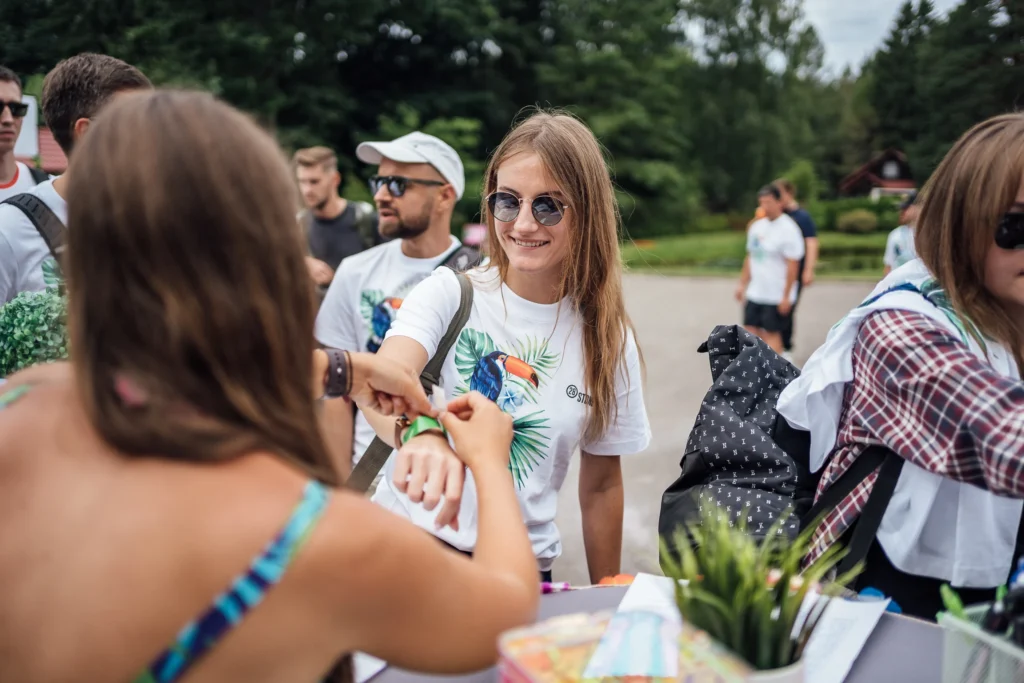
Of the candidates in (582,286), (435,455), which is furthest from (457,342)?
(435,455)

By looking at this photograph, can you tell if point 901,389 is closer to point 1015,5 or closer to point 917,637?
point 917,637

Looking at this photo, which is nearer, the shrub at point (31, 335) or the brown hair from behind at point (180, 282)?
the brown hair from behind at point (180, 282)

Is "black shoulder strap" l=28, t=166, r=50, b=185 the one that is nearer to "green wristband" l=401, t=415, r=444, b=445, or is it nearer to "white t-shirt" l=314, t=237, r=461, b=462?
"white t-shirt" l=314, t=237, r=461, b=462

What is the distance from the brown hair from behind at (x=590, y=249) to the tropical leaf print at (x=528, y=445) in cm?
15

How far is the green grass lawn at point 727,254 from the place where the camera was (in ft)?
36.2

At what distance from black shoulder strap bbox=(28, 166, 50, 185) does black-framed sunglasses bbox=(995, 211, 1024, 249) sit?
3.32 m

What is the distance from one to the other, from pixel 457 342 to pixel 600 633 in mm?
1123

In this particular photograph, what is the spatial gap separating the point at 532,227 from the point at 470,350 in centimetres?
36

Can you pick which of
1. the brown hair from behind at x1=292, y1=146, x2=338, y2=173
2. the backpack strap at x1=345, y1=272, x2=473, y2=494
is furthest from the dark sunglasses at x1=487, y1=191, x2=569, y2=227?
the brown hair from behind at x1=292, y1=146, x2=338, y2=173

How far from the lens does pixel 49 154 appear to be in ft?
9.94

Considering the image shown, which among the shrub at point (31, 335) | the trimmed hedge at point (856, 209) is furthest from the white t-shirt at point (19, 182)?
the trimmed hedge at point (856, 209)

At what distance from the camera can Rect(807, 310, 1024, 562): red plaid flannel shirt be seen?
1300mm

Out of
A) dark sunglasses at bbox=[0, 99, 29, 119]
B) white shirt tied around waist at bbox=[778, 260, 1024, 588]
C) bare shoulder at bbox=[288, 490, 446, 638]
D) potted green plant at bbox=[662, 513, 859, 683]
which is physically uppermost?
dark sunglasses at bbox=[0, 99, 29, 119]

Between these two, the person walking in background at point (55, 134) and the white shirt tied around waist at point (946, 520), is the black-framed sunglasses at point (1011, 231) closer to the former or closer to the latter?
the white shirt tied around waist at point (946, 520)
